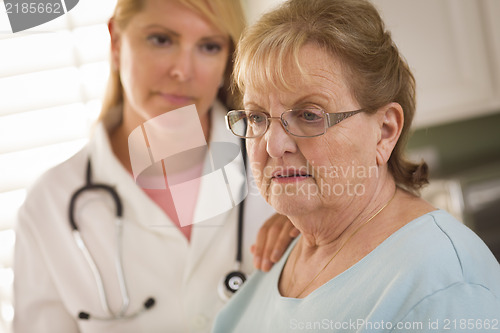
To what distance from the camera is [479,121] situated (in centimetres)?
183

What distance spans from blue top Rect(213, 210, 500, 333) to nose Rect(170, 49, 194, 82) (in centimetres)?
44

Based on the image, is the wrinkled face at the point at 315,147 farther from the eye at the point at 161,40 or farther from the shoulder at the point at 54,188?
the shoulder at the point at 54,188

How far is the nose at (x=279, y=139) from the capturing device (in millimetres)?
604

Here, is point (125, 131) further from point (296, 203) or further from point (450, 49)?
point (450, 49)

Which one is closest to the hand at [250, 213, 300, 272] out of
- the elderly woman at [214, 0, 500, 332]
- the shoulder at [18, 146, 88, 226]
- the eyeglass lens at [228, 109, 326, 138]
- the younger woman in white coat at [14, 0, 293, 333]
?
the younger woman in white coat at [14, 0, 293, 333]

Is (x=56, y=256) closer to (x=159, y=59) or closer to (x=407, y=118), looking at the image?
(x=159, y=59)

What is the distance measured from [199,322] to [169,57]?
467mm

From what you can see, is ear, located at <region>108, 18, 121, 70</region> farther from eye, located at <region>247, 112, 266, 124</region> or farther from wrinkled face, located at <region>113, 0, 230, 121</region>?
eye, located at <region>247, 112, 266, 124</region>

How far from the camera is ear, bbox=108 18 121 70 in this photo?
2.98ft

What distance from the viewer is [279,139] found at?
23.9 inches

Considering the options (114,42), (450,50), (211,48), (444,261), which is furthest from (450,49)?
(444,261)

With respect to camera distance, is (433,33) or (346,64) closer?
(346,64)

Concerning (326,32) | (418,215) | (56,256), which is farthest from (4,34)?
(418,215)

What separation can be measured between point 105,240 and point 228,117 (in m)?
0.37
